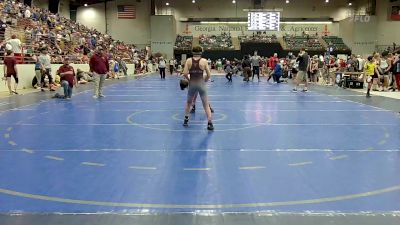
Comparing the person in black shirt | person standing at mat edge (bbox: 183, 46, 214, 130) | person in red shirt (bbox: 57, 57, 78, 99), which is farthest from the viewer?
the person in black shirt

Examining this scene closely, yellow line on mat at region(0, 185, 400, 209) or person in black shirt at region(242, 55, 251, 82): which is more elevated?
person in black shirt at region(242, 55, 251, 82)

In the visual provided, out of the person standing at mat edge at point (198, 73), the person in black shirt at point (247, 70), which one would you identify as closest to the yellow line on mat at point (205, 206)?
the person standing at mat edge at point (198, 73)

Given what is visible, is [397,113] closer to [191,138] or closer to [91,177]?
[191,138]

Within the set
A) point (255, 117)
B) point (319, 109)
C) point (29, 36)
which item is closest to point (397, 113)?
point (319, 109)

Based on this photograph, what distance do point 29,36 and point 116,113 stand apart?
16.2 meters

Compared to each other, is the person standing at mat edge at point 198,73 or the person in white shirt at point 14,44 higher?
the person in white shirt at point 14,44

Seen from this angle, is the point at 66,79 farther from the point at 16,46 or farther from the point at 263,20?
the point at 263,20

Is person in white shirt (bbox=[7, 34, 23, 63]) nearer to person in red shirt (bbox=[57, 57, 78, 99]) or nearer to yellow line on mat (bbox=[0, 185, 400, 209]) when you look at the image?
person in red shirt (bbox=[57, 57, 78, 99])

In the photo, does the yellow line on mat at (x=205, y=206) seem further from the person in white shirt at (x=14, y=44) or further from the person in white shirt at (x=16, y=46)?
the person in white shirt at (x=14, y=44)

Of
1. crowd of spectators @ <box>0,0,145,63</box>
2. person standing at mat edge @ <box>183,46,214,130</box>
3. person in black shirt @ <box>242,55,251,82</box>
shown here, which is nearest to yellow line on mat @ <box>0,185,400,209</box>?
person standing at mat edge @ <box>183,46,214,130</box>

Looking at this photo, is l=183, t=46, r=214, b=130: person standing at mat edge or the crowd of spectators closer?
l=183, t=46, r=214, b=130: person standing at mat edge

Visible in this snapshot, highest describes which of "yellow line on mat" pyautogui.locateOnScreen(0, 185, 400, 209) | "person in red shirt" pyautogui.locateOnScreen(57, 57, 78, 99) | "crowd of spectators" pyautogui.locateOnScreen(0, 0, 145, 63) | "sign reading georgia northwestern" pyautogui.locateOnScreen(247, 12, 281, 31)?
"sign reading georgia northwestern" pyautogui.locateOnScreen(247, 12, 281, 31)

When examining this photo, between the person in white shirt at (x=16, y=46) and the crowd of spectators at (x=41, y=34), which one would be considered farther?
the crowd of spectators at (x=41, y=34)

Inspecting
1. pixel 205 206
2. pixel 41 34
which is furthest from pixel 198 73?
pixel 41 34
